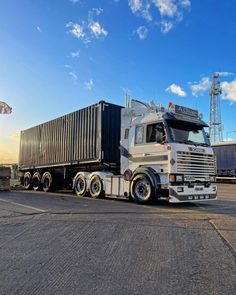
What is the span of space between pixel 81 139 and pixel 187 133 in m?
5.72

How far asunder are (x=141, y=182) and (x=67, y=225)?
4795mm

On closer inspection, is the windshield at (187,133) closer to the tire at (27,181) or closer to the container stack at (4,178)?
the container stack at (4,178)

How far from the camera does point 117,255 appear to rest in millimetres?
4871

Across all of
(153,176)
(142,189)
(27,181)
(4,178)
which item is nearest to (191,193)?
(153,176)

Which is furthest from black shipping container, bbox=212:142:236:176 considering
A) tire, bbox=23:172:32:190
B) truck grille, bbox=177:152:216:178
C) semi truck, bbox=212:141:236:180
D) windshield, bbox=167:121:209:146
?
truck grille, bbox=177:152:216:178

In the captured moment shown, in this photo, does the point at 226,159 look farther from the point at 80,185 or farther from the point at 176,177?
the point at 176,177

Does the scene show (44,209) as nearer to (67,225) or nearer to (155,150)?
(67,225)

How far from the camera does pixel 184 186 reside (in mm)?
10297

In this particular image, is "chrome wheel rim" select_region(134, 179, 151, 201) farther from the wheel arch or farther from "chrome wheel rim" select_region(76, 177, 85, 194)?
"chrome wheel rim" select_region(76, 177, 85, 194)

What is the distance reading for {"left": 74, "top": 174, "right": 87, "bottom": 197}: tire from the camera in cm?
1445

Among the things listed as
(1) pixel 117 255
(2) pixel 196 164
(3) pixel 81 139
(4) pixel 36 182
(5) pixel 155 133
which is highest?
(3) pixel 81 139

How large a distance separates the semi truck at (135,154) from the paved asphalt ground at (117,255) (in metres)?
2.57

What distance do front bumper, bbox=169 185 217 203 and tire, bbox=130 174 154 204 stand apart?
0.85 meters

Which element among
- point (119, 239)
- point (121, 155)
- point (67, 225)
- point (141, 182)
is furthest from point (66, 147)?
point (119, 239)
